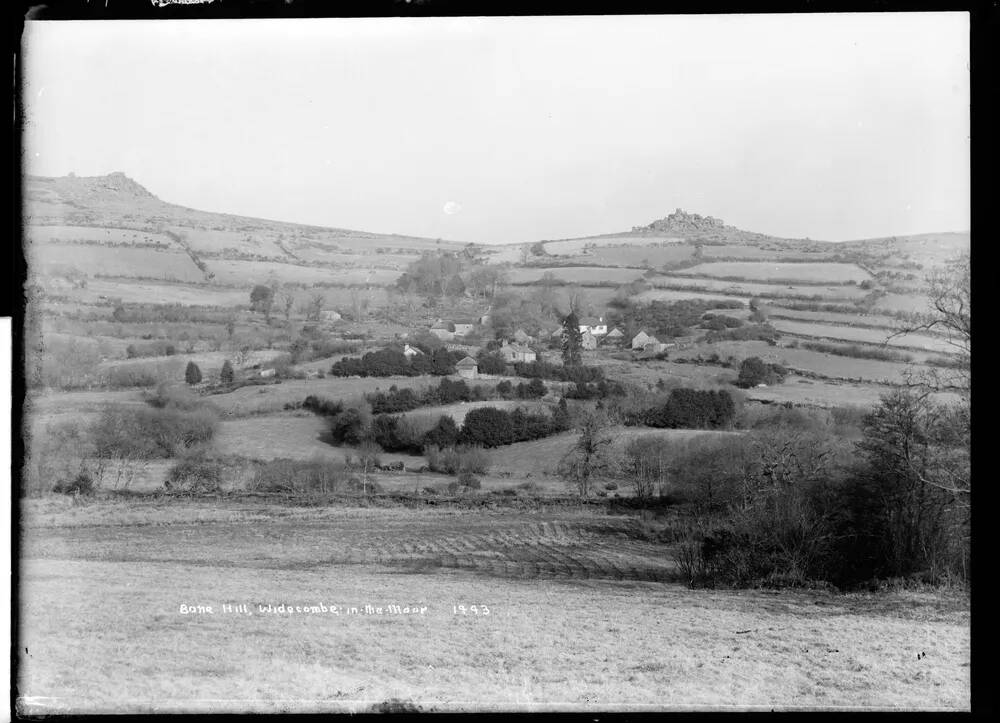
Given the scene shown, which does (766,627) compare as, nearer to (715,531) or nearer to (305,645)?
(715,531)

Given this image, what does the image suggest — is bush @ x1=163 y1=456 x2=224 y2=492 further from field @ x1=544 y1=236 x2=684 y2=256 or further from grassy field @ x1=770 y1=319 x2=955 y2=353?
grassy field @ x1=770 y1=319 x2=955 y2=353

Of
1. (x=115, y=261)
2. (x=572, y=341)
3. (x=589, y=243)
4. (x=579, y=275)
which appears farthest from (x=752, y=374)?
(x=115, y=261)

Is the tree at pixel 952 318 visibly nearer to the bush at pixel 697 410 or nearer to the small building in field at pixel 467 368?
the bush at pixel 697 410

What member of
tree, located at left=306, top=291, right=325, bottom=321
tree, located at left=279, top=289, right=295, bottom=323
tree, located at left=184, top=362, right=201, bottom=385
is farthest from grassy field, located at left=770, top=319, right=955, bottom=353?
tree, located at left=184, top=362, right=201, bottom=385

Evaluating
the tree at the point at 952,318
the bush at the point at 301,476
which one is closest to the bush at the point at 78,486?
the bush at the point at 301,476

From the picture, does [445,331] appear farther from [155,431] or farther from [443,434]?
[155,431]

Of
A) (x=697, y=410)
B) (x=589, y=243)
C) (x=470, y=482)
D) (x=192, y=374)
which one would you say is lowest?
(x=470, y=482)
